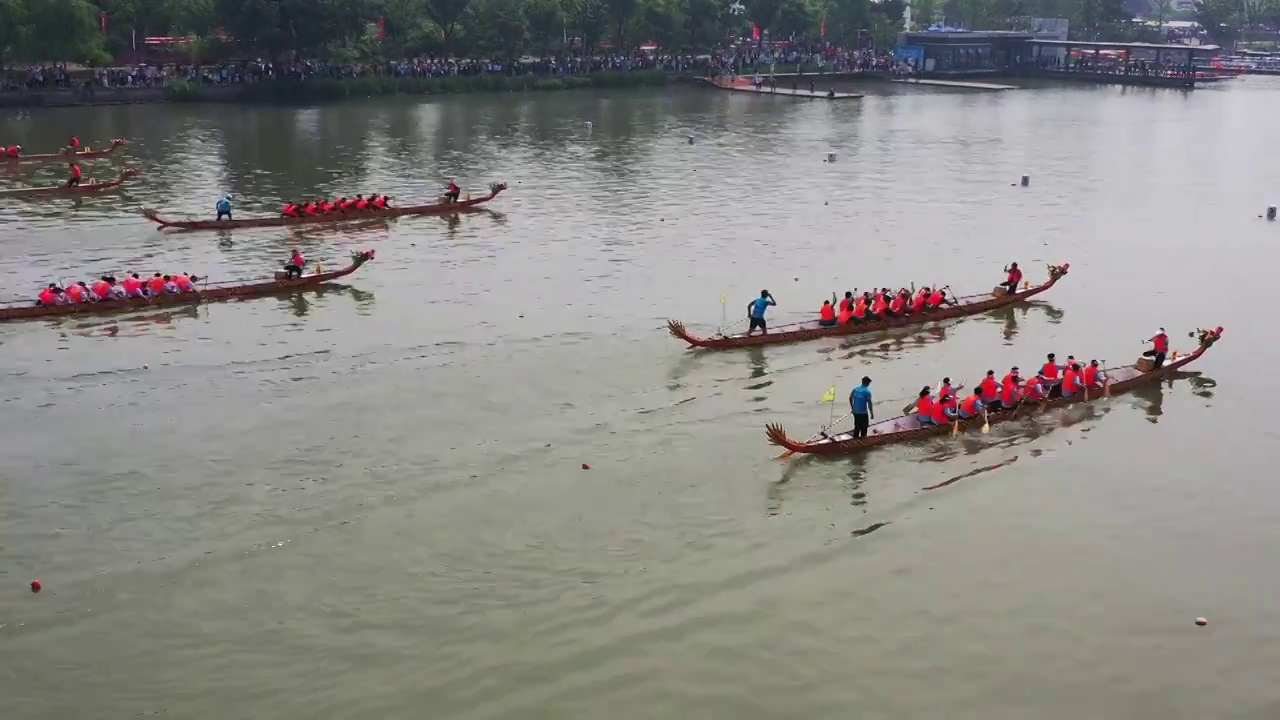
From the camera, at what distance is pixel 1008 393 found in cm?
2258

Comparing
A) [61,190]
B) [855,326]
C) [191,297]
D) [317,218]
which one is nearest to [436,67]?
[61,190]

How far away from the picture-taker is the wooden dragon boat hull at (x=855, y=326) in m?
26.1

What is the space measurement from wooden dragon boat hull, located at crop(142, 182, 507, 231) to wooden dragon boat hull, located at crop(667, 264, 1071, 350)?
48.2 ft

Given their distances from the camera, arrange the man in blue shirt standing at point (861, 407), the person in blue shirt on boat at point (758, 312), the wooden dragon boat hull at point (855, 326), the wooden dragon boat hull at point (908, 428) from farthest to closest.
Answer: the person in blue shirt on boat at point (758, 312)
the wooden dragon boat hull at point (855, 326)
the man in blue shirt standing at point (861, 407)
the wooden dragon boat hull at point (908, 428)

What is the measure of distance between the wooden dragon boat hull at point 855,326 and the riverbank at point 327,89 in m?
47.1

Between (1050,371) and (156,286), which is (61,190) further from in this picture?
(1050,371)

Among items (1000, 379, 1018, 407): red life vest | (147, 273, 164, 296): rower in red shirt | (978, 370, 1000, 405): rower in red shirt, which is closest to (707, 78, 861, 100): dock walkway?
(147, 273, 164, 296): rower in red shirt

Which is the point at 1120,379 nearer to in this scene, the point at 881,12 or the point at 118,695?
the point at 118,695

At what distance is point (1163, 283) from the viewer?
109 ft

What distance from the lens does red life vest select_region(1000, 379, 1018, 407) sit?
22.6 m

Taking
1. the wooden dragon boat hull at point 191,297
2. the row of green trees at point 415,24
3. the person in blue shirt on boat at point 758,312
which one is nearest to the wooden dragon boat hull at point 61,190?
the wooden dragon boat hull at point 191,297

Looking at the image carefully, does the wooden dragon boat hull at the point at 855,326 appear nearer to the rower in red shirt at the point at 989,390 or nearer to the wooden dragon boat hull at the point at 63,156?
the rower in red shirt at the point at 989,390

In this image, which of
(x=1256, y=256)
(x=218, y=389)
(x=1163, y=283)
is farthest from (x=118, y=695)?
(x=1256, y=256)

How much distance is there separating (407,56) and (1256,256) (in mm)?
54975
